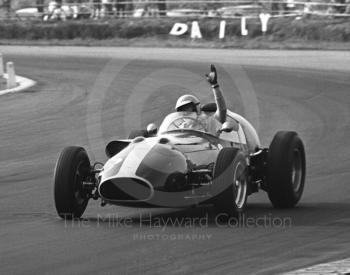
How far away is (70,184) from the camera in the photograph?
9.25 m

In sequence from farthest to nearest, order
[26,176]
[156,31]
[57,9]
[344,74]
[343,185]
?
[57,9] < [156,31] < [344,74] < [26,176] < [343,185]

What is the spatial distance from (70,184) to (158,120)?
28.3ft

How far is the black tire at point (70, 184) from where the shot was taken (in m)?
9.21

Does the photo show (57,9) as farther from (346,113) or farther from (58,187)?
(58,187)

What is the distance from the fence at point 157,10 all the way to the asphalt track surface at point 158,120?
552 centimetres

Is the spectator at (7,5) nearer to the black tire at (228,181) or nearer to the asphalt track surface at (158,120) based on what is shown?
the asphalt track surface at (158,120)

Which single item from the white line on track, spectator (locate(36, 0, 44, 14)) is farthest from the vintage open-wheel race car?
spectator (locate(36, 0, 44, 14))

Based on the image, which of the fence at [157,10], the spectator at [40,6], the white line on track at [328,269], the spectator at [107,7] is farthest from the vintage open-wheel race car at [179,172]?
the spectator at [40,6]

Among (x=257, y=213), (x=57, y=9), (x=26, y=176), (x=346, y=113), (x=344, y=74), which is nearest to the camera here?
(x=257, y=213)

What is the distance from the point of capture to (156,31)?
38.3 meters

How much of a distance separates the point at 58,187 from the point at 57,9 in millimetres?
34809

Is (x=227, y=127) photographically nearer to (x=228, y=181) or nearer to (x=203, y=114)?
(x=203, y=114)

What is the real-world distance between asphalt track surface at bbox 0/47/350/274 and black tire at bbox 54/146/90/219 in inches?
6.2

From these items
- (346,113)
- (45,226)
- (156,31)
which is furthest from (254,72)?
(45,226)
